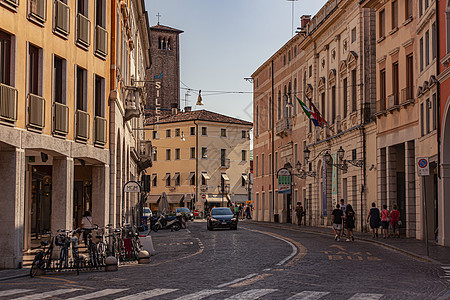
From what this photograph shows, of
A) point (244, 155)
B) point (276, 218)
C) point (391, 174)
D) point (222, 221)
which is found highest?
point (244, 155)

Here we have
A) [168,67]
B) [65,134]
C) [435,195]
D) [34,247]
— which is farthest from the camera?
[168,67]

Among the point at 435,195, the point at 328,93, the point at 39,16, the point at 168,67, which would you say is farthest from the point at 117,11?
the point at 168,67

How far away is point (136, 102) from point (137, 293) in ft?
82.2

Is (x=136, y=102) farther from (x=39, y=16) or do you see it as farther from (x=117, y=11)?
(x=39, y=16)

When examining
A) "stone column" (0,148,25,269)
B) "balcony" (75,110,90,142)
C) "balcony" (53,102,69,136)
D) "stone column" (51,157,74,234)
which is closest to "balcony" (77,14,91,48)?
"balcony" (75,110,90,142)

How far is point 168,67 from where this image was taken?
134m

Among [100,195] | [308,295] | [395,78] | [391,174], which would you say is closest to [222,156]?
[391,174]

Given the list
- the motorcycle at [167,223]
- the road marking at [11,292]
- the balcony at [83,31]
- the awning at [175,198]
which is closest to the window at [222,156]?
the awning at [175,198]

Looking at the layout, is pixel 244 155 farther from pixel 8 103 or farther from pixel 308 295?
pixel 308 295

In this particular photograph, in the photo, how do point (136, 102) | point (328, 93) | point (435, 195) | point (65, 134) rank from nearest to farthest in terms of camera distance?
point (65, 134), point (435, 195), point (136, 102), point (328, 93)

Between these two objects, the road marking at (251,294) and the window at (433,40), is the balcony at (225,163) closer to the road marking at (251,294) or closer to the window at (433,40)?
the window at (433,40)

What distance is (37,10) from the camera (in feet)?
73.0

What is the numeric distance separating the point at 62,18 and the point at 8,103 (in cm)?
503

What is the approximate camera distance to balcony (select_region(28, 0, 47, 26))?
2186 centimetres
